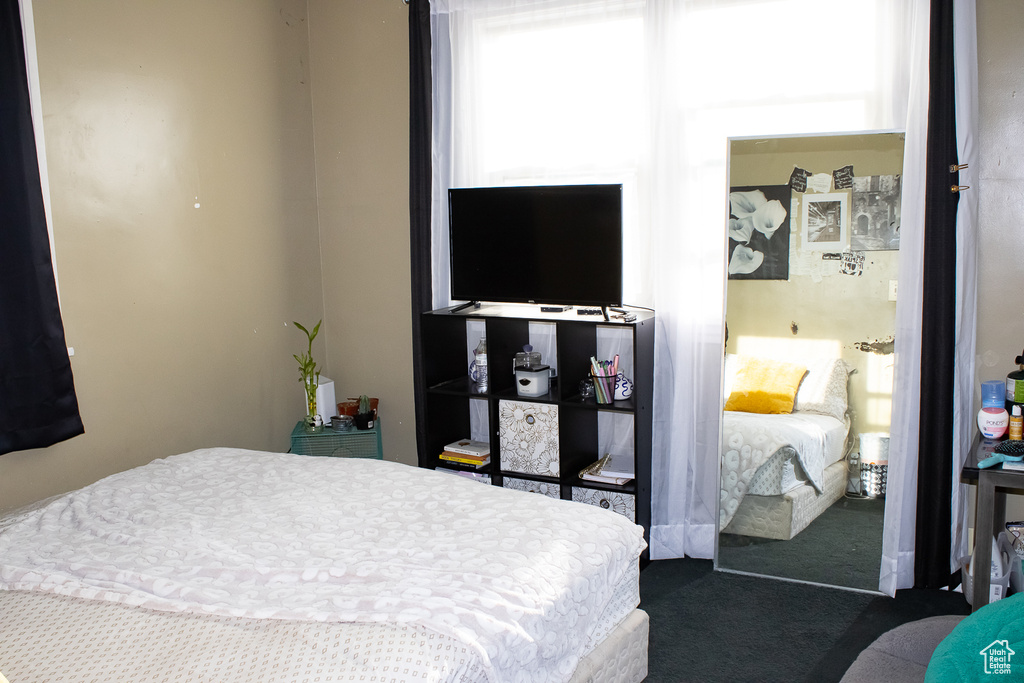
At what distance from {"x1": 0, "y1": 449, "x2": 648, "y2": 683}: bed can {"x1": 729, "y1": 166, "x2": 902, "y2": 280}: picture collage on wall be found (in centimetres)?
132

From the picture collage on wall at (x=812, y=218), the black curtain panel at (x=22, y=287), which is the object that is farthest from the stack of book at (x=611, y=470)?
the black curtain panel at (x=22, y=287)

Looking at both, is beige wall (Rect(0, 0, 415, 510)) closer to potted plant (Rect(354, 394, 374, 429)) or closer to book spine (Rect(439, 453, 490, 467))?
potted plant (Rect(354, 394, 374, 429))

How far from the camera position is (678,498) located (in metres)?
3.42

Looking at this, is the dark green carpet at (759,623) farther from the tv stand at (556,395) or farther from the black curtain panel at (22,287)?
the black curtain panel at (22,287)

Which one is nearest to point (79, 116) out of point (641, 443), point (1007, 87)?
point (641, 443)

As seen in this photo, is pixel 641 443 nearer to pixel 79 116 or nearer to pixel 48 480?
pixel 48 480

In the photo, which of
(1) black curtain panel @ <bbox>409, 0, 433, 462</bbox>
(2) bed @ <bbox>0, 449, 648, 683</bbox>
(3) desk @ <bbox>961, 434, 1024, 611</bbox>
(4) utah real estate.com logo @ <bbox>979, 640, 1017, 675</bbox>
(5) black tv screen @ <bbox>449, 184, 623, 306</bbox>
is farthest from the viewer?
(1) black curtain panel @ <bbox>409, 0, 433, 462</bbox>

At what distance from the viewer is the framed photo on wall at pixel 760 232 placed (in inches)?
119

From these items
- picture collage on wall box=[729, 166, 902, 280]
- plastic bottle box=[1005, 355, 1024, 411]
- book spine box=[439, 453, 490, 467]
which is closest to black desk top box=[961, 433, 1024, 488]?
plastic bottle box=[1005, 355, 1024, 411]

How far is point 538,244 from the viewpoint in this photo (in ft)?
10.9

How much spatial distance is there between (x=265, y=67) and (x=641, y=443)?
2.54 meters

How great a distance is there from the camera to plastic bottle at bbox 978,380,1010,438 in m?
2.60

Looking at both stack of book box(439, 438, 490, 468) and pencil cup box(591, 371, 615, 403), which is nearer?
pencil cup box(591, 371, 615, 403)

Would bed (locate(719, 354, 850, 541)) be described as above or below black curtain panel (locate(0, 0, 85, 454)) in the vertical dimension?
below
